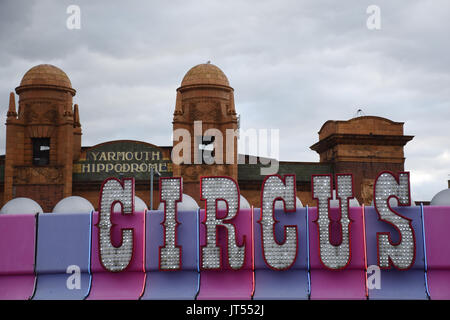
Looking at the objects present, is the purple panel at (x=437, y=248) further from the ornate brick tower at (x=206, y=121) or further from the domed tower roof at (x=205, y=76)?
the domed tower roof at (x=205, y=76)

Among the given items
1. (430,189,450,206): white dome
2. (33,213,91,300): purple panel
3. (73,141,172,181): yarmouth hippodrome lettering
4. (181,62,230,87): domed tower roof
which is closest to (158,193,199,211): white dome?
(33,213,91,300): purple panel

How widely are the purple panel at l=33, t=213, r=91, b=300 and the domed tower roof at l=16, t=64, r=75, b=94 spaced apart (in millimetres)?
24063

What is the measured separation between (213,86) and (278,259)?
25.0 m

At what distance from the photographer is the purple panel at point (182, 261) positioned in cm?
2389

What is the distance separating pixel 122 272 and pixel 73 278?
6.39ft

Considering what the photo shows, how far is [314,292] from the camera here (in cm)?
2319

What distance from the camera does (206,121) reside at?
4641 cm

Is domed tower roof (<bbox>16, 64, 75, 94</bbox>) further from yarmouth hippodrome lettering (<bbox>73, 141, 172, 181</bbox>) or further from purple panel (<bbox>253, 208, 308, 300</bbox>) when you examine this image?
purple panel (<bbox>253, 208, 308, 300</bbox>)

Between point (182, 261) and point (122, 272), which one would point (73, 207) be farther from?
point (182, 261)

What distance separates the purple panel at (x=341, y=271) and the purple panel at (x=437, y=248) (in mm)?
2390

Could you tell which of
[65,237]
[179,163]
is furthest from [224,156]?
[65,237]

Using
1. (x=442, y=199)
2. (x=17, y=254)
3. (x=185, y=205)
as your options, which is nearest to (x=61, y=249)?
(x=17, y=254)

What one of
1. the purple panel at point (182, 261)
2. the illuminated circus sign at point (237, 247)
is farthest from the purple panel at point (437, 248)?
the purple panel at point (182, 261)
